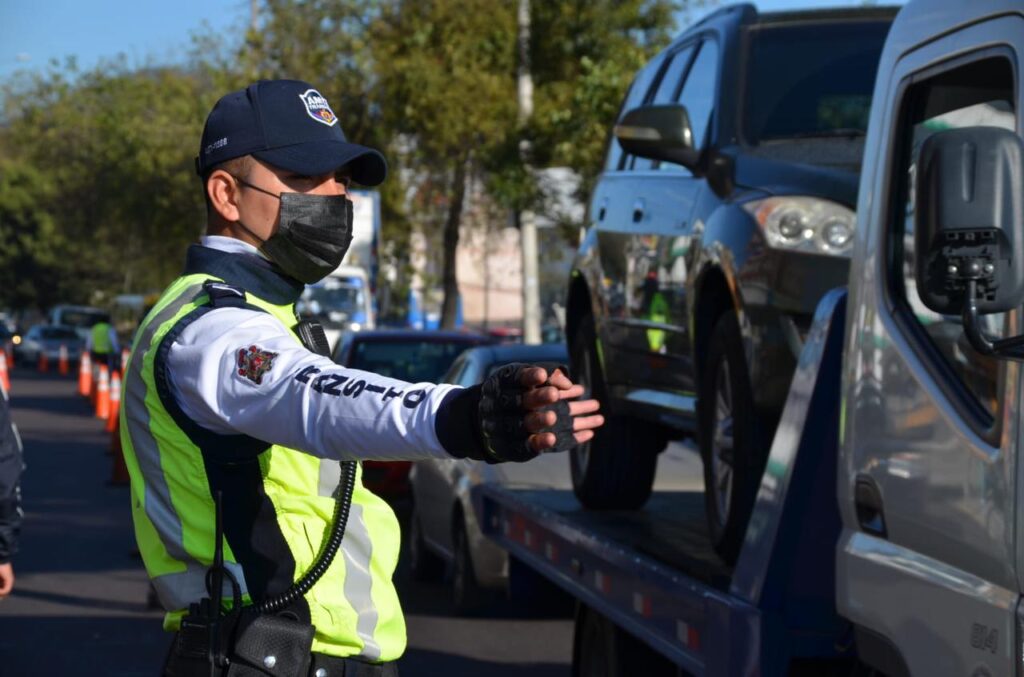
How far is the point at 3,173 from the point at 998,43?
301 feet

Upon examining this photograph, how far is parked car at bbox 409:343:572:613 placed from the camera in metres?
9.20

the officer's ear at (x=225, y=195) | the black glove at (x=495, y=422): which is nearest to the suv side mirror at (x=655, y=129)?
the officer's ear at (x=225, y=195)

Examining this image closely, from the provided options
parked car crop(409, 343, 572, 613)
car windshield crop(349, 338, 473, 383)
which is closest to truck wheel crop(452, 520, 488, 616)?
parked car crop(409, 343, 572, 613)

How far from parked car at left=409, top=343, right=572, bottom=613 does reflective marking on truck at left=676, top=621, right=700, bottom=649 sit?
10.8 feet

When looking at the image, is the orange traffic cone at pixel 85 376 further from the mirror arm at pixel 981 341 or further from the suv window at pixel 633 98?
the mirror arm at pixel 981 341

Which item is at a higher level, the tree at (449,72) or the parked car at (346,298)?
the tree at (449,72)

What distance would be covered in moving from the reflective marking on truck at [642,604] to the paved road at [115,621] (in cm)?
316

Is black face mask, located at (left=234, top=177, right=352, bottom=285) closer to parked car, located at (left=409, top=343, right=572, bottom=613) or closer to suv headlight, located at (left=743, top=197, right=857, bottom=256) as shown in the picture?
suv headlight, located at (left=743, top=197, right=857, bottom=256)

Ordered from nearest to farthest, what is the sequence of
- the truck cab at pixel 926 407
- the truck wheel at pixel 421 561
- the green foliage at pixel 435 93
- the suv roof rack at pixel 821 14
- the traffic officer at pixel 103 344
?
the truck cab at pixel 926 407 → the suv roof rack at pixel 821 14 → the truck wheel at pixel 421 561 → the green foliage at pixel 435 93 → the traffic officer at pixel 103 344

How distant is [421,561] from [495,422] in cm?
967

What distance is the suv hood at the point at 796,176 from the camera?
18.4 feet

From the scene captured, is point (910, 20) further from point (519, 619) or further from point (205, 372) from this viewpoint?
point (519, 619)

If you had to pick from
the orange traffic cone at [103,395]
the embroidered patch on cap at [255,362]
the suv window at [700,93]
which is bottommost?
the orange traffic cone at [103,395]

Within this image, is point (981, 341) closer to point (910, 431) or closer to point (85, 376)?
point (910, 431)
